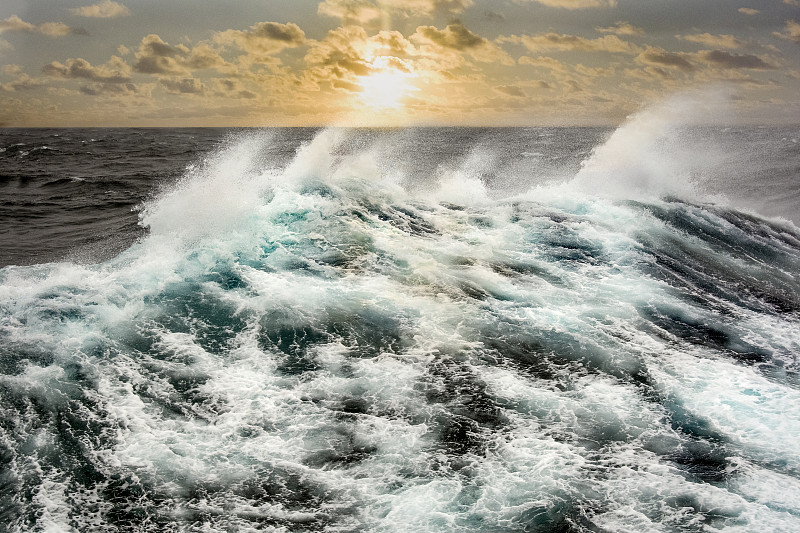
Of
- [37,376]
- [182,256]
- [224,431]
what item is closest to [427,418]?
[224,431]

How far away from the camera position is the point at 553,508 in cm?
603

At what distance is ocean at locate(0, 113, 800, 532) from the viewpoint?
6125 mm

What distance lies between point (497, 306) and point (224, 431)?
A: 6819 millimetres

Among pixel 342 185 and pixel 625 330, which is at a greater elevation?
pixel 342 185

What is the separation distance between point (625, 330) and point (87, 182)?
1442 inches

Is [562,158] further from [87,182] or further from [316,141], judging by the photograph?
[87,182]

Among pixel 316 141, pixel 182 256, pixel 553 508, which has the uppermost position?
pixel 316 141

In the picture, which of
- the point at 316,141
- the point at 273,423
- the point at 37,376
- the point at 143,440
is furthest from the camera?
the point at 316,141

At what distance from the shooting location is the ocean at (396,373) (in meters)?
6.12

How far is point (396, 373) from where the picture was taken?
9.02 m

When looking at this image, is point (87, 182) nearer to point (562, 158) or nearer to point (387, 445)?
point (387, 445)

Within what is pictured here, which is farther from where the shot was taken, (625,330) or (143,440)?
(625,330)

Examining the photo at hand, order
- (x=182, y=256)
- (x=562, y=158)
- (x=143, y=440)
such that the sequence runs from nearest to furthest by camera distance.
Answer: (x=143, y=440), (x=182, y=256), (x=562, y=158)

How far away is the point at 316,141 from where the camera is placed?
24.0 meters
